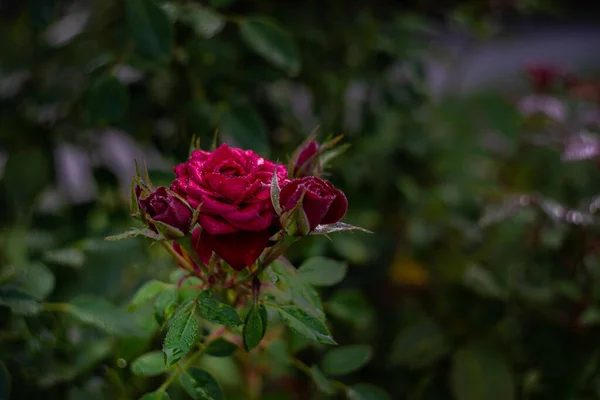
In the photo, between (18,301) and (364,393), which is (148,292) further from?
(364,393)

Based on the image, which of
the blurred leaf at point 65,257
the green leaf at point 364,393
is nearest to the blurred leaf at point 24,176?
the blurred leaf at point 65,257

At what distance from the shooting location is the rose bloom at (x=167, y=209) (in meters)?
0.52

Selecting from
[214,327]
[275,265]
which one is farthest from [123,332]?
[275,265]

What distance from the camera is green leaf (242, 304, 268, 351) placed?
57cm

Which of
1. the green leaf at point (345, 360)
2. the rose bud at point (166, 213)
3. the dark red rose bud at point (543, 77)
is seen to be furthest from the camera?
the dark red rose bud at point (543, 77)

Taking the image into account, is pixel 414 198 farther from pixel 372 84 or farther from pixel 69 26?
pixel 69 26

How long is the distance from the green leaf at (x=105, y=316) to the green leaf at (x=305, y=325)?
0.91 feet

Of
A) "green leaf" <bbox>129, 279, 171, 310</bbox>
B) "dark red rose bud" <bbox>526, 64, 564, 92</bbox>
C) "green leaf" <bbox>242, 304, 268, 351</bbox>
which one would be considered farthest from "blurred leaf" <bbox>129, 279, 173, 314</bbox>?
"dark red rose bud" <bbox>526, 64, 564, 92</bbox>

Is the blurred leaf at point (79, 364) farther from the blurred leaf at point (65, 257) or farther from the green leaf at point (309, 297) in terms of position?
the green leaf at point (309, 297)

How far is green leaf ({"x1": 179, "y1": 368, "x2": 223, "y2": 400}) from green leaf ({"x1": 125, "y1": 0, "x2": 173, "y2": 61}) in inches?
18.4

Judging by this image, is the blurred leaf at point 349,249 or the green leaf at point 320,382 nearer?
the green leaf at point 320,382

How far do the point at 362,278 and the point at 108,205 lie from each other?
22.0 inches

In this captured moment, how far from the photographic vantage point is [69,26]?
1303mm

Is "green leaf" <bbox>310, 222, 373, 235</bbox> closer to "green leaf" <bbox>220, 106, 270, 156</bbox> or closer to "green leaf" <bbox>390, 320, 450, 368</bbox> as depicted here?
"green leaf" <bbox>220, 106, 270, 156</bbox>
